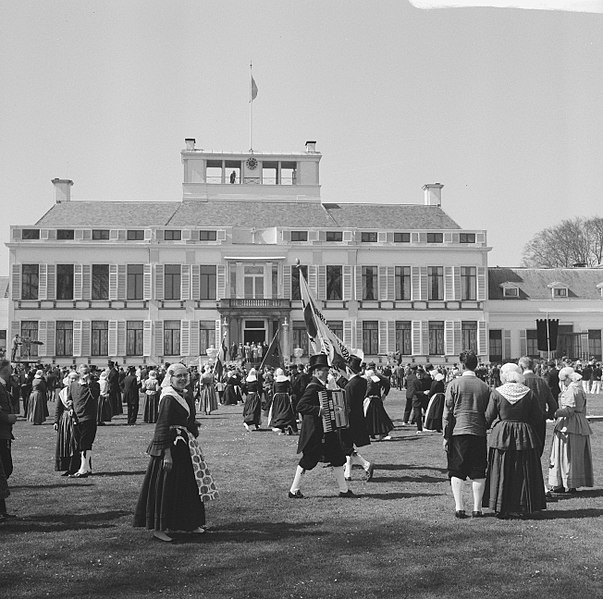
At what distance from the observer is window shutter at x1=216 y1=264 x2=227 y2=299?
5616 cm

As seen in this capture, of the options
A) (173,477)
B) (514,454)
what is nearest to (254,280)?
(514,454)

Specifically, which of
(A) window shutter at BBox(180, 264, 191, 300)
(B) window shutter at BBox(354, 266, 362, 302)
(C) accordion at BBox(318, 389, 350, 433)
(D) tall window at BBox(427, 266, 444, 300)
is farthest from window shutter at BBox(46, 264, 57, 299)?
(C) accordion at BBox(318, 389, 350, 433)

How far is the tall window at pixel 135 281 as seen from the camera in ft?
185

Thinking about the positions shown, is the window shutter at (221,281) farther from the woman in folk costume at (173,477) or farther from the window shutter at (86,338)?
the woman in folk costume at (173,477)

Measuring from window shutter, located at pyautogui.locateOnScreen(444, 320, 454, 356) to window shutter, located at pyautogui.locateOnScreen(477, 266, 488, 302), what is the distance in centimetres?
277

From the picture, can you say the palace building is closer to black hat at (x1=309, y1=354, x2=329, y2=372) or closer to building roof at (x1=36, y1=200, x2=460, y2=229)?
building roof at (x1=36, y1=200, x2=460, y2=229)

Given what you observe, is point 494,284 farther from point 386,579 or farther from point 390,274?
point 386,579

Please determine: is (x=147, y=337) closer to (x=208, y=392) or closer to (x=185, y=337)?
(x=185, y=337)

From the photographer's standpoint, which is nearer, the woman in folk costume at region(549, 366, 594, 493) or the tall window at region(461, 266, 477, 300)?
the woman in folk costume at region(549, 366, 594, 493)

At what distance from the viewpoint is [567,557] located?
7.80 metres

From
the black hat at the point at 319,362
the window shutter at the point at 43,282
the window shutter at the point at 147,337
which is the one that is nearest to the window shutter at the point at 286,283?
the window shutter at the point at 147,337

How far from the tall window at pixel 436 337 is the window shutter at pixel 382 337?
3118 millimetres

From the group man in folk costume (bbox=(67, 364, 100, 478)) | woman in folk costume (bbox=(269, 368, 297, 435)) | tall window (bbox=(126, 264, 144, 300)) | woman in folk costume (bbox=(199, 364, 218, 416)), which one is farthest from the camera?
tall window (bbox=(126, 264, 144, 300))

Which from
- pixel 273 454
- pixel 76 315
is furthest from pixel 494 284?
pixel 273 454
